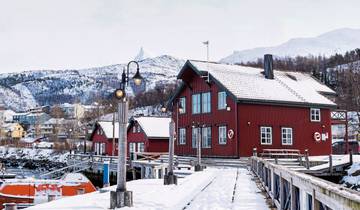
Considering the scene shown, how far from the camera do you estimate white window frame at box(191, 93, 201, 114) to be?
37000 millimetres

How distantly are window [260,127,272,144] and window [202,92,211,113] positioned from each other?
470 cm

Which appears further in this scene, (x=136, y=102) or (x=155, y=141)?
(x=136, y=102)

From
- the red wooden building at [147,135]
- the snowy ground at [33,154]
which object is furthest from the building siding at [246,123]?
the snowy ground at [33,154]

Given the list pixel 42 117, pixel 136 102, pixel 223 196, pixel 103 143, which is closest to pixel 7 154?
pixel 103 143

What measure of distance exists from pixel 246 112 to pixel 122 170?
918 inches

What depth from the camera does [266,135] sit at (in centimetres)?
3394

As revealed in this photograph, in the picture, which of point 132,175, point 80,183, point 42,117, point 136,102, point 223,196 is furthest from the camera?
point 42,117

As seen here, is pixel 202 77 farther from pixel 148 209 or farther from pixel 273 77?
pixel 148 209

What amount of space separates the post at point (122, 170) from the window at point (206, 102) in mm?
25055

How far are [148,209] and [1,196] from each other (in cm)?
1604

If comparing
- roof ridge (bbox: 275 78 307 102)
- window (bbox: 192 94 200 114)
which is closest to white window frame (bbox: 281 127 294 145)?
roof ridge (bbox: 275 78 307 102)

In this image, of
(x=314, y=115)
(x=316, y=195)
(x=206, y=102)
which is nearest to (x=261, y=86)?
(x=206, y=102)

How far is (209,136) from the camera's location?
116 ft

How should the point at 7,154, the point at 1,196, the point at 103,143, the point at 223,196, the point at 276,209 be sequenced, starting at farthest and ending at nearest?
the point at 7,154 < the point at 103,143 < the point at 1,196 < the point at 223,196 < the point at 276,209
